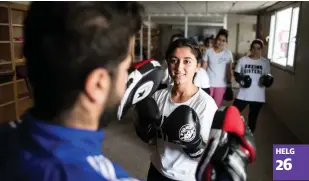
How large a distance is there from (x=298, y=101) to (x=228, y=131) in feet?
11.1

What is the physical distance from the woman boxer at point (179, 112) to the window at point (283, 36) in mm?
3312

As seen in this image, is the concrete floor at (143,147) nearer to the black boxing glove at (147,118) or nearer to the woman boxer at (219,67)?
the woman boxer at (219,67)

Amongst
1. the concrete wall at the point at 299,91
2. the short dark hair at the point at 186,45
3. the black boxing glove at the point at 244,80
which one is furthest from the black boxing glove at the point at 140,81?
the concrete wall at the point at 299,91

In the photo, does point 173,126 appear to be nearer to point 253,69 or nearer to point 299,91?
point 253,69

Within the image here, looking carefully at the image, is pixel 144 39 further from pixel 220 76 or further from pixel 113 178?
pixel 113 178

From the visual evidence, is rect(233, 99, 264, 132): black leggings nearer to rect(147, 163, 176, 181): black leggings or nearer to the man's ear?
rect(147, 163, 176, 181): black leggings

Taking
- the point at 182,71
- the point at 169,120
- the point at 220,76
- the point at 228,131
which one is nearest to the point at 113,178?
the point at 228,131

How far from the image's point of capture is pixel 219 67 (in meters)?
3.66

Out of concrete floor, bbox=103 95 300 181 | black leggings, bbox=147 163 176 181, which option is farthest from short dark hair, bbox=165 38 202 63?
concrete floor, bbox=103 95 300 181

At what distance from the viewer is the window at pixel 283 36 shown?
4324 mm

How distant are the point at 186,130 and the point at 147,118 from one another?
198 mm

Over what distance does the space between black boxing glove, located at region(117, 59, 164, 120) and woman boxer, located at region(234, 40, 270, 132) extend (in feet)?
7.56

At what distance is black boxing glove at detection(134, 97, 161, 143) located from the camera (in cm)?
131

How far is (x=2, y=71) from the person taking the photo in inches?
155
